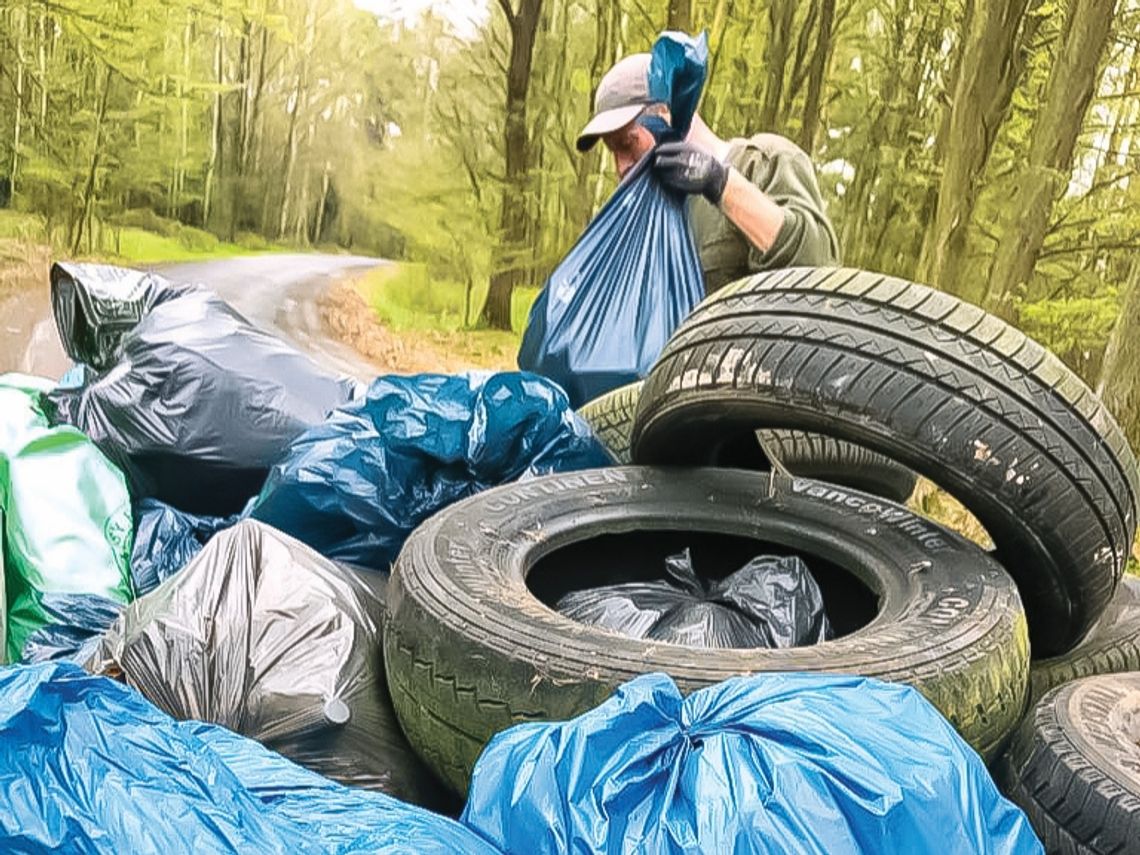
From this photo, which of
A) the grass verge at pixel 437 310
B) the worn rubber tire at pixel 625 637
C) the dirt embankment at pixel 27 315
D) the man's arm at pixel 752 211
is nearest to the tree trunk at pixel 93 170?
the dirt embankment at pixel 27 315

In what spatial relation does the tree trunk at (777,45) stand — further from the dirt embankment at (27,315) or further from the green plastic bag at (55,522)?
the green plastic bag at (55,522)

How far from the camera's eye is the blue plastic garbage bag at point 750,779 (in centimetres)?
89

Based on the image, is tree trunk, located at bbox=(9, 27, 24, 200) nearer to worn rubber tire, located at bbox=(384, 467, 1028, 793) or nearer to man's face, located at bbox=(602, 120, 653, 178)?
man's face, located at bbox=(602, 120, 653, 178)

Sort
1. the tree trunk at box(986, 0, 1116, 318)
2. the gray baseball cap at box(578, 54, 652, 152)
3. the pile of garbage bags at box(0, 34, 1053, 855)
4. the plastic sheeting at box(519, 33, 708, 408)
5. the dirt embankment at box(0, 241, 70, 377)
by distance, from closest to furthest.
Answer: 1. the pile of garbage bags at box(0, 34, 1053, 855)
2. the plastic sheeting at box(519, 33, 708, 408)
3. the gray baseball cap at box(578, 54, 652, 152)
4. the dirt embankment at box(0, 241, 70, 377)
5. the tree trunk at box(986, 0, 1116, 318)

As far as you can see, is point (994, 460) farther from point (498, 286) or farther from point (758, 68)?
point (758, 68)

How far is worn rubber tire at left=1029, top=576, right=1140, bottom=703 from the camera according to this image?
1.82 meters

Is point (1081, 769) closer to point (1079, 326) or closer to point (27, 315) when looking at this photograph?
point (1079, 326)

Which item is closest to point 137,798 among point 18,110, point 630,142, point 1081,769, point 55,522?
point 1081,769

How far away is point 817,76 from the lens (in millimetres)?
4949

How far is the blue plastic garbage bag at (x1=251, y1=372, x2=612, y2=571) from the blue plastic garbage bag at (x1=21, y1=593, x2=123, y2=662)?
1.11 ft

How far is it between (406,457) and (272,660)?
621mm

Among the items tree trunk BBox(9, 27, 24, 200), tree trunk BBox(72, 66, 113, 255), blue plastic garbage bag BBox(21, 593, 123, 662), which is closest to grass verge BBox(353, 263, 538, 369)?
tree trunk BBox(72, 66, 113, 255)

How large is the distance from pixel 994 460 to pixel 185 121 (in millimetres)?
3730

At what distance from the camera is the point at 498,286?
183 inches
